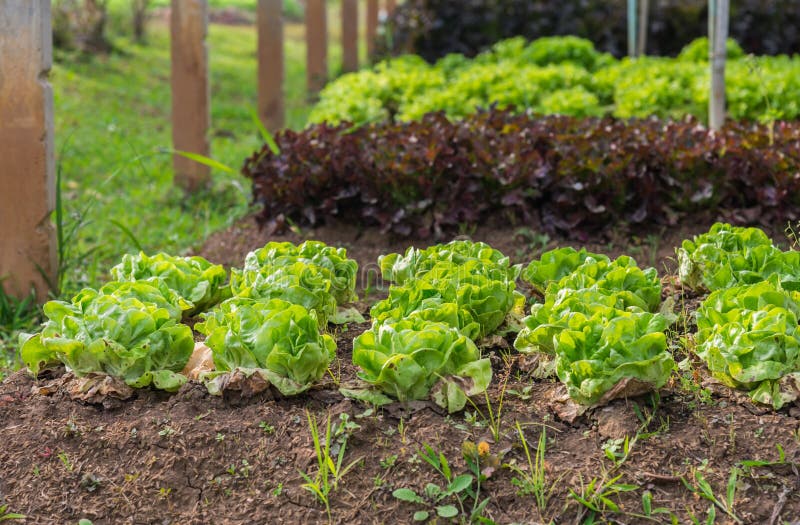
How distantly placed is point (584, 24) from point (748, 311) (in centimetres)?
960

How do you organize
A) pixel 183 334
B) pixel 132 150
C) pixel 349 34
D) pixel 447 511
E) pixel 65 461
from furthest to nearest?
pixel 349 34 → pixel 132 150 → pixel 183 334 → pixel 65 461 → pixel 447 511

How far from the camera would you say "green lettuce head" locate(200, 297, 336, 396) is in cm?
277

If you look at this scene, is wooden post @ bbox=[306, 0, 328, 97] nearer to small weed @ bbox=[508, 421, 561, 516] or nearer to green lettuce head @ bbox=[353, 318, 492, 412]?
green lettuce head @ bbox=[353, 318, 492, 412]

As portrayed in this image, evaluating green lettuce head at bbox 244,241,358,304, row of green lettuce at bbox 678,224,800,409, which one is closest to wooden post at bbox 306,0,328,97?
green lettuce head at bbox 244,241,358,304

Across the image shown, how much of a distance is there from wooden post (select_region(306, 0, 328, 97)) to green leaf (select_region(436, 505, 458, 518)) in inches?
402

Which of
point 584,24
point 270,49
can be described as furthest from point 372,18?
point 270,49

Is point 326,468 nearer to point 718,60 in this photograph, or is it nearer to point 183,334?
point 183,334

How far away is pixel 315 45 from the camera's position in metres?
12.0

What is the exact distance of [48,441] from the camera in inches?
106

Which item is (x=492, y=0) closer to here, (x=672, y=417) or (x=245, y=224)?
(x=245, y=224)

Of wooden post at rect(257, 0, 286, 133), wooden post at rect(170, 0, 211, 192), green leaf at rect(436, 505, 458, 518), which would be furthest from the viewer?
wooden post at rect(257, 0, 286, 133)

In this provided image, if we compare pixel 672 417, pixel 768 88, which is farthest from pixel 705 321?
pixel 768 88

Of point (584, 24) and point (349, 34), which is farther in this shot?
point (349, 34)

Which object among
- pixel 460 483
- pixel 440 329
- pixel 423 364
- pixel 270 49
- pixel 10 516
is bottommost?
pixel 10 516
